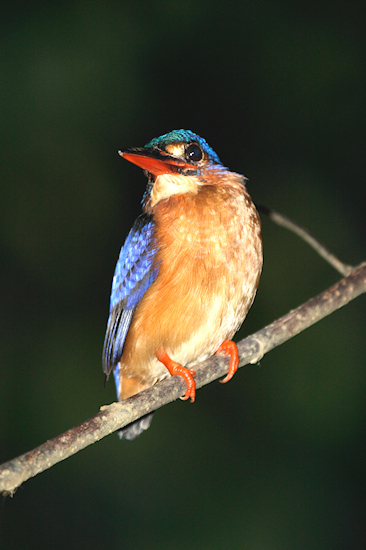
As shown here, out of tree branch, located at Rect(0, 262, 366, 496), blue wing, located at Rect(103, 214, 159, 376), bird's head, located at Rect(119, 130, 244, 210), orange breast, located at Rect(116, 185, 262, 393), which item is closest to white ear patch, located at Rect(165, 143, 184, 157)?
bird's head, located at Rect(119, 130, 244, 210)

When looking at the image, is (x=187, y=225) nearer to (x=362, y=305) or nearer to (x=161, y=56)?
(x=161, y=56)

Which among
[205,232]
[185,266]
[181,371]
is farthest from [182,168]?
[181,371]

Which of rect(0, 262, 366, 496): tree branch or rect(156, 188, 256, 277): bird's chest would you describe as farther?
rect(156, 188, 256, 277): bird's chest

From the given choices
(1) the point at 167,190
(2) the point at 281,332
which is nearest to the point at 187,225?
(1) the point at 167,190

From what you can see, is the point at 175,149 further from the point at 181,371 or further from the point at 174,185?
the point at 181,371

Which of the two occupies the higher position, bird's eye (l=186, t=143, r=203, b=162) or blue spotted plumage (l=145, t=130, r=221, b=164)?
blue spotted plumage (l=145, t=130, r=221, b=164)

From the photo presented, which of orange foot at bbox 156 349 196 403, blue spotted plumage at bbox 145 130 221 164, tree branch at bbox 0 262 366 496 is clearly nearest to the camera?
tree branch at bbox 0 262 366 496

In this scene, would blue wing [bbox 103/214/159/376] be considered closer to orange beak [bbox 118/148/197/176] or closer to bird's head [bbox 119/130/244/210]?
bird's head [bbox 119/130/244/210]
